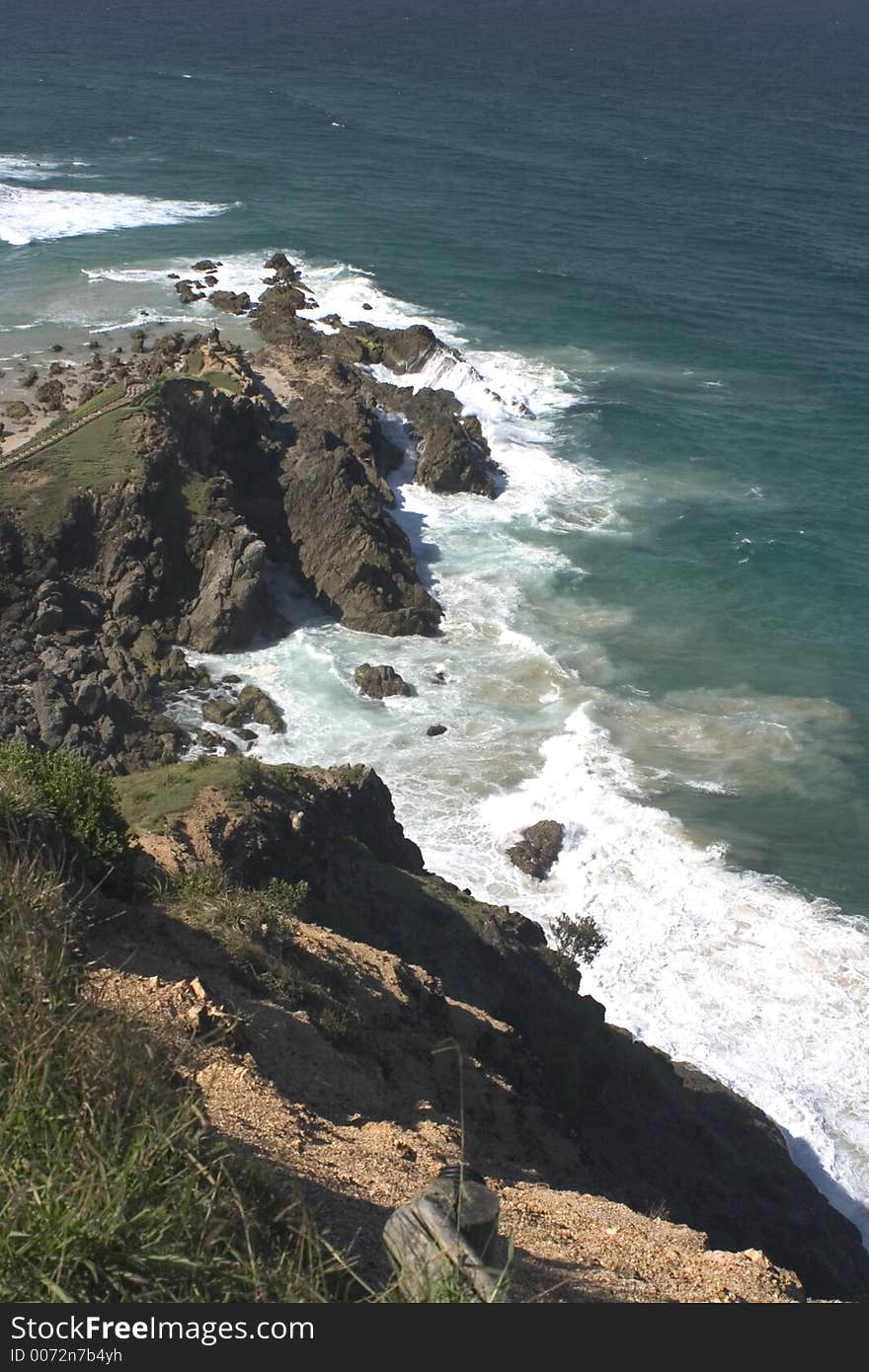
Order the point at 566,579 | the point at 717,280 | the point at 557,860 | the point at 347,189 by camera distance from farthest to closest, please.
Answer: the point at 347,189 → the point at 717,280 → the point at 566,579 → the point at 557,860

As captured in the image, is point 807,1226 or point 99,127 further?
point 99,127

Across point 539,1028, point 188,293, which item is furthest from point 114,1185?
point 188,293

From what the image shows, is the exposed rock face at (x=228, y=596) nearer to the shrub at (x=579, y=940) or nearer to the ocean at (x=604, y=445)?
the ocean at (x=604, y=445)

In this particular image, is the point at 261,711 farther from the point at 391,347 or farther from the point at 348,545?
the point at 391,347

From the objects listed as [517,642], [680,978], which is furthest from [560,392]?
[680,978]

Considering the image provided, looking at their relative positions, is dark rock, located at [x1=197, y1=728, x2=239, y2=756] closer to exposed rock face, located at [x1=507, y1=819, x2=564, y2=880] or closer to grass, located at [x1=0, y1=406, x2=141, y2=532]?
exposed rock face, located at [x1=507, y1=819, x2=564, y2=880]

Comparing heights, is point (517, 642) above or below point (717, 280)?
below

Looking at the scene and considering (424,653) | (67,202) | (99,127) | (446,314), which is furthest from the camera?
(99,127)

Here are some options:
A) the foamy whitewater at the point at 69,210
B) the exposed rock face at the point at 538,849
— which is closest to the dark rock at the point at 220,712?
the exposed rock face at the point at 538,849

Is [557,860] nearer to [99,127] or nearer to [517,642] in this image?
[517,642]
